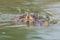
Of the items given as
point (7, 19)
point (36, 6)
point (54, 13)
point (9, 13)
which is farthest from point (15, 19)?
point (36, 6)

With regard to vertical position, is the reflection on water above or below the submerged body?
below

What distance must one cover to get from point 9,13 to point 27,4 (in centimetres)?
119

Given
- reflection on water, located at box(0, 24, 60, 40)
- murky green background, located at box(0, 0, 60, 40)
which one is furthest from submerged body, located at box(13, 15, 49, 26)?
reflection on water, located at box(0, 24, 60, 40)

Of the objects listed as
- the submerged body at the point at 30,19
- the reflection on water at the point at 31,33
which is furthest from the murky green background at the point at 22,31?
the submerged body at the point at 30,19

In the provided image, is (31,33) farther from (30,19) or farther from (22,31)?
(30,19)

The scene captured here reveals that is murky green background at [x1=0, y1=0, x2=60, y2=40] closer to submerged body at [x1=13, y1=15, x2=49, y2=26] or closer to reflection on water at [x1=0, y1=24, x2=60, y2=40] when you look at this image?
reflection on water at [x1=0, y1=24, x2=60, y2=40]

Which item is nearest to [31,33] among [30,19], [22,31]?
[22,31]

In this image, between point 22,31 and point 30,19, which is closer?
point 22,31

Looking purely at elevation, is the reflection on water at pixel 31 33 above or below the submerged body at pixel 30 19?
below

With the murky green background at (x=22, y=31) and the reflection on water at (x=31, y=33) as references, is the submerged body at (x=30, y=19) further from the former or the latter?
the reflection on water at (x=31, y=33)

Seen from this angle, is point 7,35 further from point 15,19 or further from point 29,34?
point 15,19

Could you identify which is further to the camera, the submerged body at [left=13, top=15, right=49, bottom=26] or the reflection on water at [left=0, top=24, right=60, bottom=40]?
the submerged body at [left=13, top=15, right=49, bottom=26]

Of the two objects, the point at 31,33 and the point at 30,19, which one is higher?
the point at 30,19

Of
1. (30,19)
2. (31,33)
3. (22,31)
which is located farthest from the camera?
(30,19)
